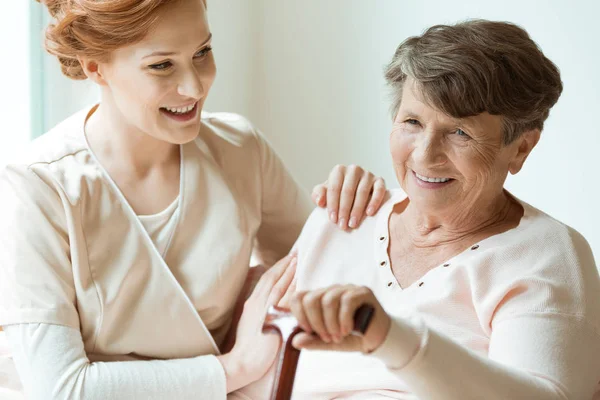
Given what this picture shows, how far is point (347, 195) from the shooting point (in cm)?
194

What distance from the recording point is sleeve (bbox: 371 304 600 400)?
4.21ft

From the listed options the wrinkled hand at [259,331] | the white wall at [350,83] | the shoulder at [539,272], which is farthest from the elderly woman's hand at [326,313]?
the white wall at [350,83]

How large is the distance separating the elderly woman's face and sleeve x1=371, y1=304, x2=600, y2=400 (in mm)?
279

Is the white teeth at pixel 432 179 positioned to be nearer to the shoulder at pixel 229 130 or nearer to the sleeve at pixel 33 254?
the shoulder at pixel 229 130

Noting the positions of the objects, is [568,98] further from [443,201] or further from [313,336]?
[313,336]

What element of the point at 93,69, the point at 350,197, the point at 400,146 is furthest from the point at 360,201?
the point at 93,69

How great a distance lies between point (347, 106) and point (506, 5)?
0.78 metres

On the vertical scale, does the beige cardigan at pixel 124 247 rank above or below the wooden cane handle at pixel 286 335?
below

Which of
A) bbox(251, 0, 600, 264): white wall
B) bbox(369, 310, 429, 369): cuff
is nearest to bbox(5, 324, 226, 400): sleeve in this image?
bbox(369, 310, 429, 369): cuff

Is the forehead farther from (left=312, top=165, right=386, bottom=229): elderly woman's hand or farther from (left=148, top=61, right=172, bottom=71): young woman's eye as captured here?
(left=312, top=165, right=386, bottom=229): elderly woman's hand

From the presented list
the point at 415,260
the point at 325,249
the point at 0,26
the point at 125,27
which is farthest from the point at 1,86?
the point at 415,260

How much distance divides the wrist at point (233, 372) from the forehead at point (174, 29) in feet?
2.19

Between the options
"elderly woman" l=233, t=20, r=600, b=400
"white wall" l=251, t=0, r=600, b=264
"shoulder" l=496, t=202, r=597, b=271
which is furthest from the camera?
"white wall" l=251, t=0, r=600, b=264

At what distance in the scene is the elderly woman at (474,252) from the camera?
144cm
